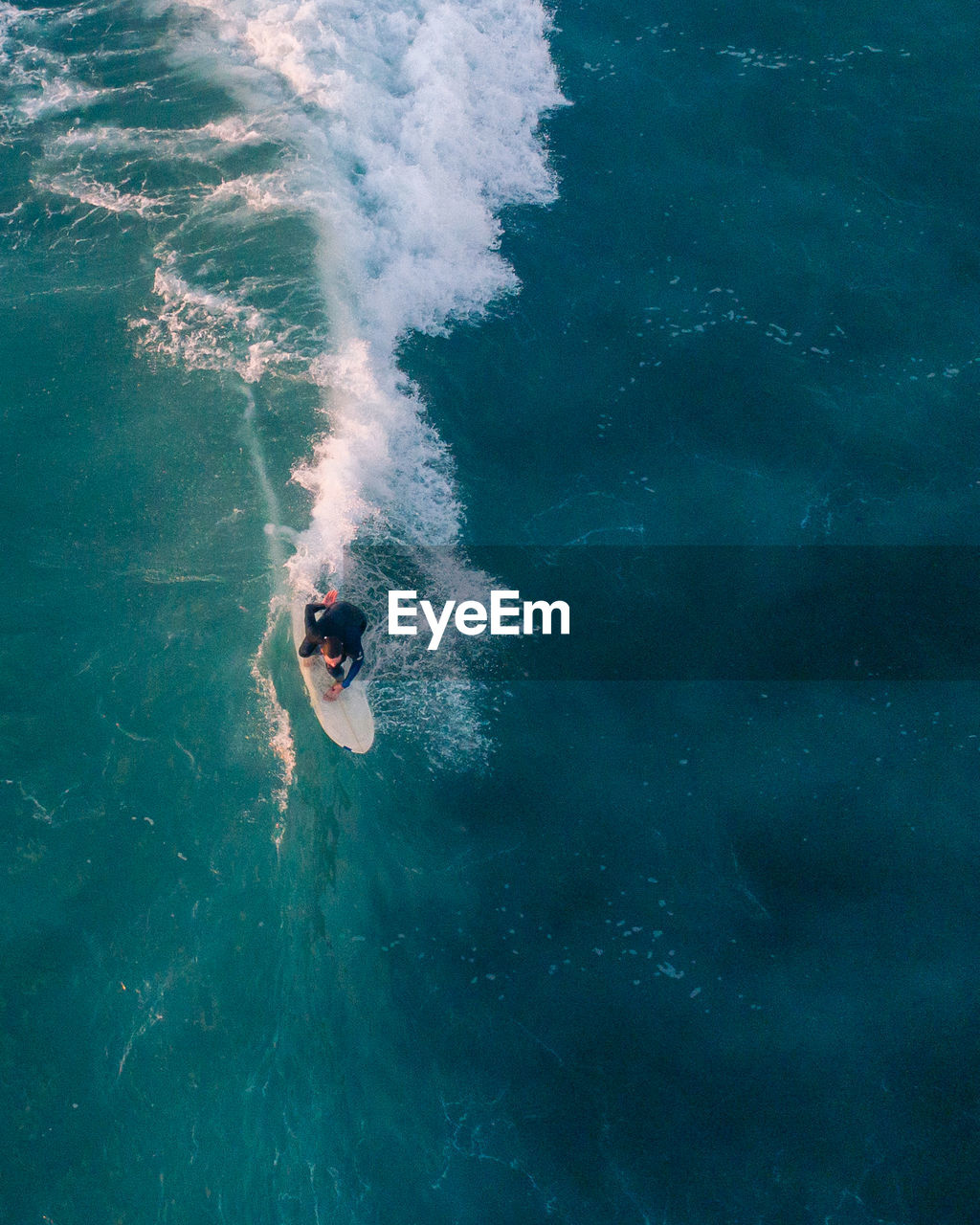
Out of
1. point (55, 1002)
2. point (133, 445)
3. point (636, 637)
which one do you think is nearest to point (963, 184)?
point (636, 637)

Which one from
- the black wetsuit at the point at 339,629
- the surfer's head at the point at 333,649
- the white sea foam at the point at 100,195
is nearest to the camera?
the black wetsuit at the point at 339,629

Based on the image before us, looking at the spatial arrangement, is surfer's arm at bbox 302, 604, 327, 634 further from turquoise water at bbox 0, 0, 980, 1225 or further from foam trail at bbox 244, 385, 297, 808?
foam trail at bbox 244, 385, 297, 808

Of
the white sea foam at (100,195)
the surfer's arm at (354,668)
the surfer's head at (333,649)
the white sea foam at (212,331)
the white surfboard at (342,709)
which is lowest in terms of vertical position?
the white surfboard at (342,709)

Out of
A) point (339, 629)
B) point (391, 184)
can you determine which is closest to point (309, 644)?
point (339, 629)

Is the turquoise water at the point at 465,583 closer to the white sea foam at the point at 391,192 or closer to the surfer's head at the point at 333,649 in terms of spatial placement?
the white sea foam at the point at 391,192

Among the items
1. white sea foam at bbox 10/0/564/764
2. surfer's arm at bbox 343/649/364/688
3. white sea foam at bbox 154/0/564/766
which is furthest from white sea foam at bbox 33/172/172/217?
surfer's arm at bbox 343/649/364/688

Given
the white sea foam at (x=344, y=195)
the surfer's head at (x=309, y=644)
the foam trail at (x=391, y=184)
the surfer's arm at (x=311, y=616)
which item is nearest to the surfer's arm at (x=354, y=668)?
the surfer's head at (x=309, y=644)
